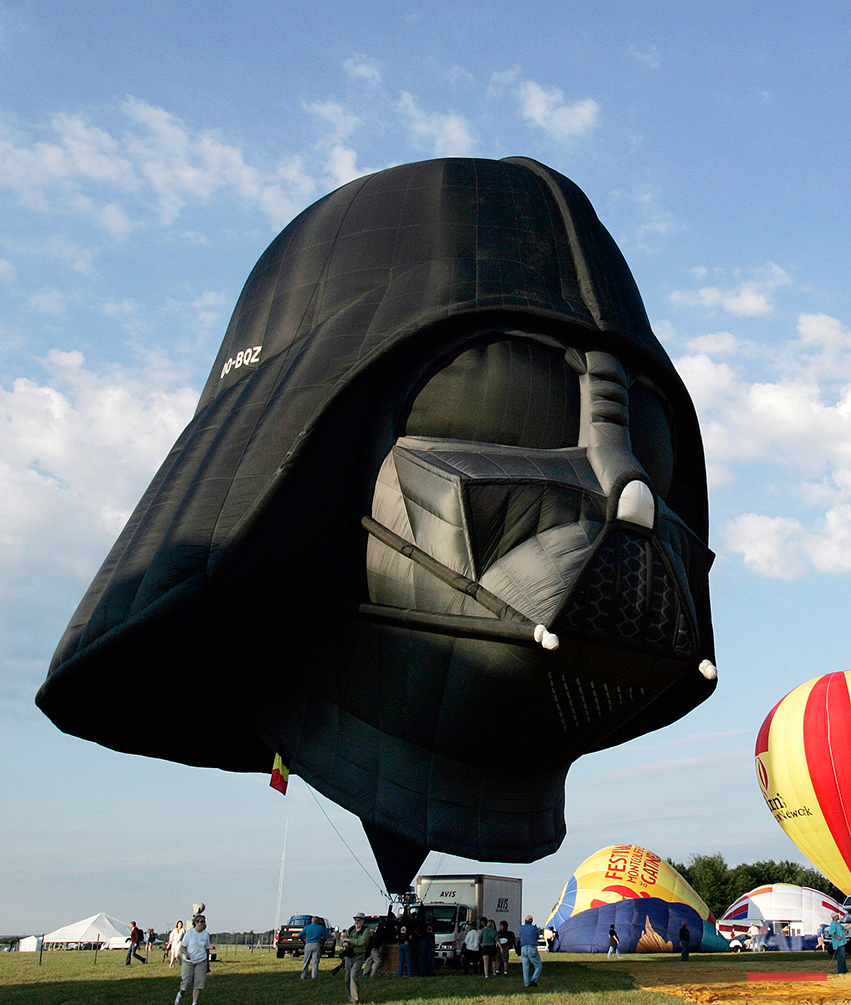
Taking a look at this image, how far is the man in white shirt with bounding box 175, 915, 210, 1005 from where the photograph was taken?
12.7 metres

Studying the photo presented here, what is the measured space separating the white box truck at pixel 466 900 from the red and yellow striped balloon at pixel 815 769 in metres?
9.93

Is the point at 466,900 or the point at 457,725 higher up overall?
the point at 457,725

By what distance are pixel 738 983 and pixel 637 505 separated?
27.9 feet

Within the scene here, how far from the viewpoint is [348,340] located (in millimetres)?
17406

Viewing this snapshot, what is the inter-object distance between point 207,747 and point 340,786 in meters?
5.43

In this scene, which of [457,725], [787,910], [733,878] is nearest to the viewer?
[457,725]

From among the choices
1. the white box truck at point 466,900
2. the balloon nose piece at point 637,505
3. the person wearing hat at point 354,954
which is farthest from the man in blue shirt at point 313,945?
the balloon nose piece at point 637,505

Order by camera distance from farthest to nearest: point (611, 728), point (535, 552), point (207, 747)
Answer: point (207, 747), point (611, 728), point (535, 552)

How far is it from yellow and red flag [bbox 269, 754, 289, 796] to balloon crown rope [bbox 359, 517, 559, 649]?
12.4 ft

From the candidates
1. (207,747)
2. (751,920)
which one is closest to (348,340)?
(207,747)

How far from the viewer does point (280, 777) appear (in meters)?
18.6

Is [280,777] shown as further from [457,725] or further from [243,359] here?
[243,359]

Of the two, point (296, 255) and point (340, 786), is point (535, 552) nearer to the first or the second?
point (340, 786)

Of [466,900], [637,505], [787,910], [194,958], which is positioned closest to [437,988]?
[194,958]
